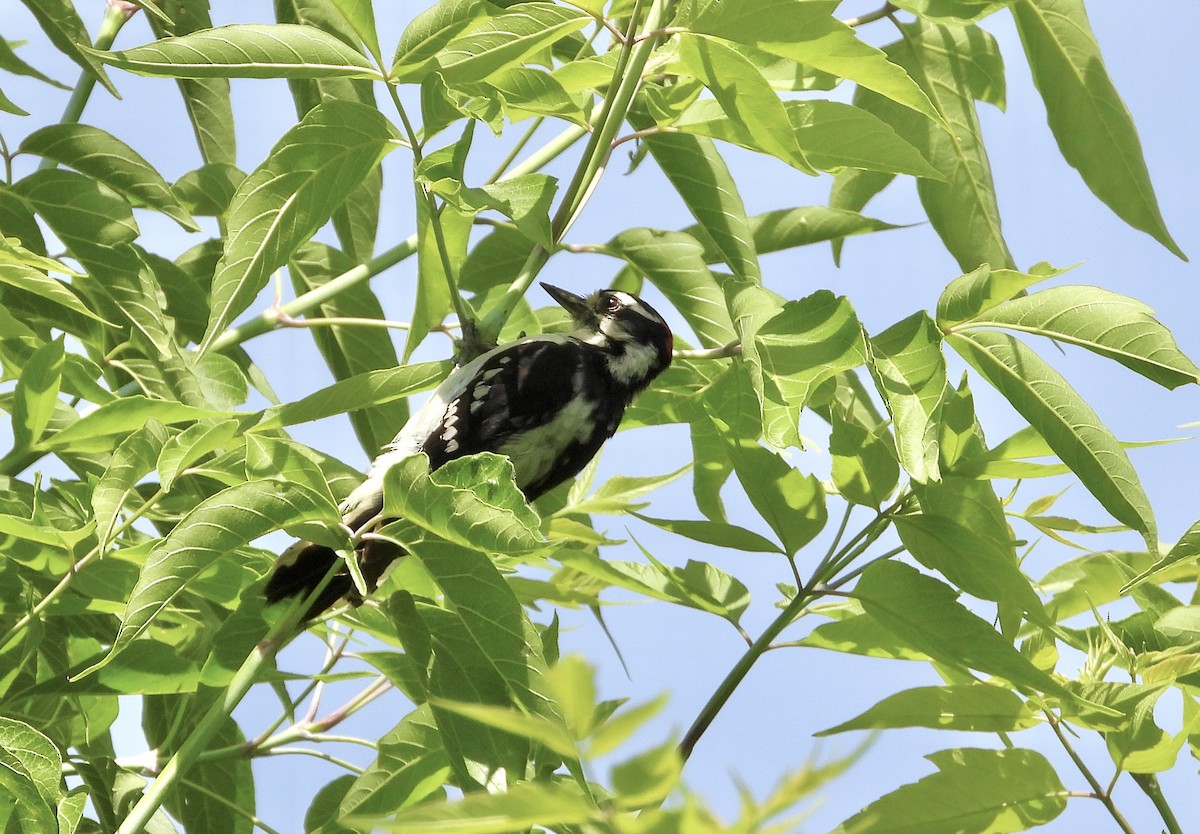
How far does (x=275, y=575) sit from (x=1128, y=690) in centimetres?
140

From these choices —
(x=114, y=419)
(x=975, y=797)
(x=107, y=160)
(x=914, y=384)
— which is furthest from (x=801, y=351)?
(x=107, y=160)

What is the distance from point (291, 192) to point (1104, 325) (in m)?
1.29

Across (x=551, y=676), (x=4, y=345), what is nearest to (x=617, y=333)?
(x=4, y=345)

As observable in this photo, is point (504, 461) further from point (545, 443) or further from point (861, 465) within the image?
point (545, 443)

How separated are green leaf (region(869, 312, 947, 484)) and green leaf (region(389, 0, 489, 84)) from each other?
781 millimetres

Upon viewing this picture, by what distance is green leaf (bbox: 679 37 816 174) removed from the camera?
1751mm

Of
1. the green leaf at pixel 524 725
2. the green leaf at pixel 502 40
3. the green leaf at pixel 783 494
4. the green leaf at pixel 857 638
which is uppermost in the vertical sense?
the green leaf at pixel 502 40

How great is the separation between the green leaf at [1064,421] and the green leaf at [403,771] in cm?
113

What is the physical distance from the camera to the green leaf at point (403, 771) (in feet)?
6.93

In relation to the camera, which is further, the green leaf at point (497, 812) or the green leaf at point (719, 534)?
the green leaf at point (719, 534)

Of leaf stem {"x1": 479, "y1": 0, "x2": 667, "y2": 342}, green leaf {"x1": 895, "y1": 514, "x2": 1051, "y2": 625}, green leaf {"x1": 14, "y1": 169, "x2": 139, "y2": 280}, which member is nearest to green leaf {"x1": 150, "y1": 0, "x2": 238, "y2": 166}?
green leaf {"x1": 14, "y1": 169, "x2": 139, "y2": 280}

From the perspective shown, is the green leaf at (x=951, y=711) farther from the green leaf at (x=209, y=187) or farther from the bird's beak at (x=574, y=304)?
the bird's beak at (x=574, y=304)

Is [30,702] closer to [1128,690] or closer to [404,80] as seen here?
[404,80]

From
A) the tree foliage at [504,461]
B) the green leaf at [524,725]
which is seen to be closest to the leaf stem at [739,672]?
the tree foliage at [504,461]
